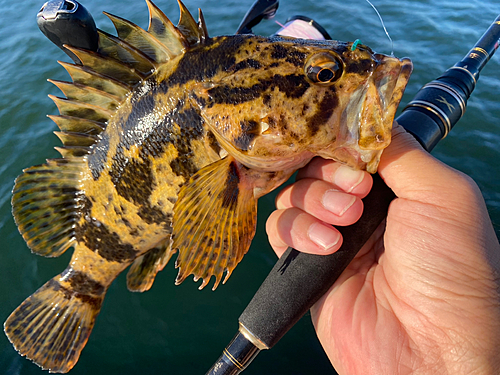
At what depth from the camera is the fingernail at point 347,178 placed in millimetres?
1879

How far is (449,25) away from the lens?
694 cm

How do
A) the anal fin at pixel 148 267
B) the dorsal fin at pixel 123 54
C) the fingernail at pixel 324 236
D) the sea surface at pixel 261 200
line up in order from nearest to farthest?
the fingernail at pixel 324 236 < the dorsal fin at pixel 123 54 < the anal fin at pixel 148 267 < the sea surface at pixel 261 200

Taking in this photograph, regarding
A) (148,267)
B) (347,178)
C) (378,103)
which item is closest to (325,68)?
(378,103)

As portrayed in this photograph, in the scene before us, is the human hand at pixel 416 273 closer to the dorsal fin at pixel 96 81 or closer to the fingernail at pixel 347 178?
the fingernail at pixel 347 178

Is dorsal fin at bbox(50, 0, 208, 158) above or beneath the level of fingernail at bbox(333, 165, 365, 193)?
above

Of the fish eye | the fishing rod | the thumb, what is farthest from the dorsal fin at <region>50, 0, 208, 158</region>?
the fishing rod

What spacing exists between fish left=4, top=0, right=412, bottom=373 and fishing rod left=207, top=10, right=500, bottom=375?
292 millimetres

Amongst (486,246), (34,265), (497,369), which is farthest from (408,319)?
(34,265)

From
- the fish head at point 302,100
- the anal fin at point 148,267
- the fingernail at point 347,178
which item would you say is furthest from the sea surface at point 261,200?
the fish head at point 302,100

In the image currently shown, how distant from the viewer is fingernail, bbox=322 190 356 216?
1.87m

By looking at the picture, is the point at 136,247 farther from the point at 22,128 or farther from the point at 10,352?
the point at 22,128

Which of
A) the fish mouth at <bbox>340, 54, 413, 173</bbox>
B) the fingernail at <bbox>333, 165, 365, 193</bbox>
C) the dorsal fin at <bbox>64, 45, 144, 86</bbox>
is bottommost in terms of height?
the fingernail at <bbox>333, 165, 365, 193</bbox>

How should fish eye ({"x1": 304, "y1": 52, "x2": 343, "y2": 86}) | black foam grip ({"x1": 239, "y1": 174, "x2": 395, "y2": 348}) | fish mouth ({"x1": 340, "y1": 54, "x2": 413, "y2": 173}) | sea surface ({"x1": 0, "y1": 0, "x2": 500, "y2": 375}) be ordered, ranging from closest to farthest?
fish mouth ({"x1": 340, "y1": 54, "x2": 413, "y2": 173})
fish eye ({"x1": 304, "y1": 52, "x2": 343, "y2": 86})
black foam grip ({"x1": 239, "y1": 174, "x2": 395, "y2": 348})
sea surface ({"x1": 0, "y1": 0, "x2": 500, "y2": 375})

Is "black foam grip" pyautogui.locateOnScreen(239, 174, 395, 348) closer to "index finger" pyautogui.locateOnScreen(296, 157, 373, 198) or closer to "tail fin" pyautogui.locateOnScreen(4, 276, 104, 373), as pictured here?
"index finger" pyautogui.locateOnScreen(296, 157, 373, 198)
